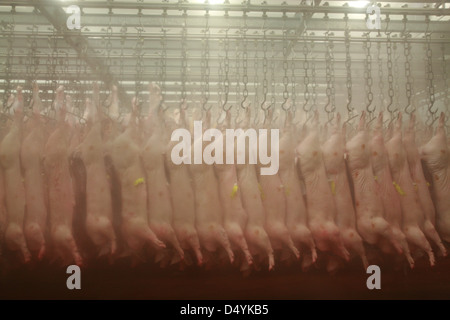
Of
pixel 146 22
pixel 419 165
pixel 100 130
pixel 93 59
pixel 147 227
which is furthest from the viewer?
pixel 146 22

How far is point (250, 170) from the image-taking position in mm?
2826

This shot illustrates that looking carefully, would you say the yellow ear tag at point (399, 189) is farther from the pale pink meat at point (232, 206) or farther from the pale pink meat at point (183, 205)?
the pale pink meat at point (183, 205)

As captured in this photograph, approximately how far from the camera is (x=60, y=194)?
105 inches

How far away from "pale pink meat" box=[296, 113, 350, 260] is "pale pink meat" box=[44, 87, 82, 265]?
64.0 inches

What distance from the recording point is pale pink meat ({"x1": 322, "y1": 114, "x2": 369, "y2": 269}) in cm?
277

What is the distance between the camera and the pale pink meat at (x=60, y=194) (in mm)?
2588

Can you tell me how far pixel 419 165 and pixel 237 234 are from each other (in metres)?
1.54

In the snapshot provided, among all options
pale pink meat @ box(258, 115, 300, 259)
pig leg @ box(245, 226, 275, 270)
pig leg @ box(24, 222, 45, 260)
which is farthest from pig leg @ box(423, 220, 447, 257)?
pig leg @ box(24, 222, 45, 260)

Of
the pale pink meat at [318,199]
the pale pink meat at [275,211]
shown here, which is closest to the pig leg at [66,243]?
the pale pink meat at [275,211]

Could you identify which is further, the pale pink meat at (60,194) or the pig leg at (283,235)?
the pig leg at (283,235)

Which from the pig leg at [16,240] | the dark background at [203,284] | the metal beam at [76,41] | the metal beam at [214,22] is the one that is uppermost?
the metal beam at [214,22]

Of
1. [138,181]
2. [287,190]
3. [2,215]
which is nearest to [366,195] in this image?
[287,190]
